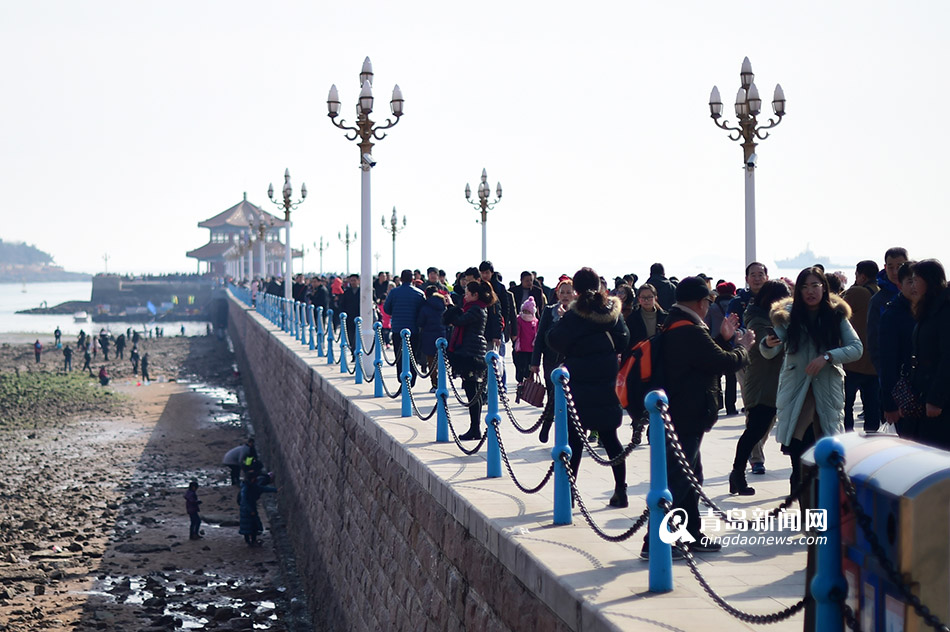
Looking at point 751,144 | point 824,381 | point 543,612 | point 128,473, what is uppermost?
point 751,144

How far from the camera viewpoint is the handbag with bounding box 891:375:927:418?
237 inches

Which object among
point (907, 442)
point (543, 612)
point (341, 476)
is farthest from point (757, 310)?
point (341, 476)

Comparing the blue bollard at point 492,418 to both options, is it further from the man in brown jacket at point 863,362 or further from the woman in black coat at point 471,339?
the man in brown jacket at point 863,362

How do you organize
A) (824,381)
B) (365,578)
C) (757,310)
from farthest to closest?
1. (365,578)
2. (757,310)
3. (824,381)

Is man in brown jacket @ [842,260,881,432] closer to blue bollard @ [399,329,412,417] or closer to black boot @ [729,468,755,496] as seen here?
black boot @ [729,468,755,496]

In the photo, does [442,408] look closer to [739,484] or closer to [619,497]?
[619,497]

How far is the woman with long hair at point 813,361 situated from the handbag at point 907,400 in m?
0.36

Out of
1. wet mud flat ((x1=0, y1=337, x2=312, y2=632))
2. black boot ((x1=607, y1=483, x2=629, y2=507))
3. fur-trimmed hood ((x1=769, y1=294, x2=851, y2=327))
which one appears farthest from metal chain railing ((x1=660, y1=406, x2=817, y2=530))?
wet mud flat ((x1=0, y1=337, x2=312, y2=632))

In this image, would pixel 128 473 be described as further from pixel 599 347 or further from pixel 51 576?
pixel 599 347

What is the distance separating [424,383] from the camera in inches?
614

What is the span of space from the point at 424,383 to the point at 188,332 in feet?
254

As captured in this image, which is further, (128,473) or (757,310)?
(128,473)

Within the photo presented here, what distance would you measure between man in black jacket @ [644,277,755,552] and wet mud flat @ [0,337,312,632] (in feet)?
31.6

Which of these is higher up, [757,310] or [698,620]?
[757,310]
